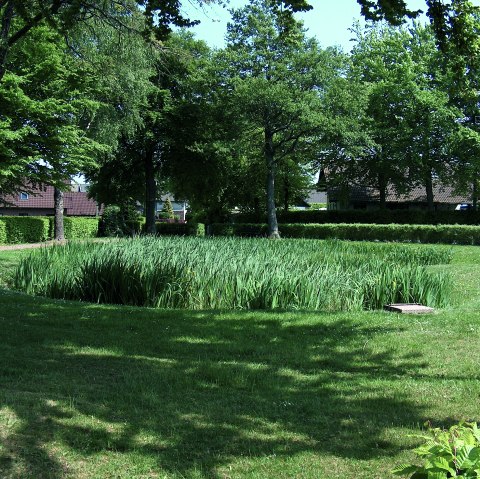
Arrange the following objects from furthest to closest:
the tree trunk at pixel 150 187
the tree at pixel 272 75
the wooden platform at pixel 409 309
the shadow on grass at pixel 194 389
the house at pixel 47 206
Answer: the house at pixel 47 206 → the tree trunk at pixel 150 187 → the tree at pixel 272 75 → the wooden platform at pixel 409 309 → the shadow on grass at pixel 194 389

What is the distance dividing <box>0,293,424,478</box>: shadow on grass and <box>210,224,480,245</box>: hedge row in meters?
19.8

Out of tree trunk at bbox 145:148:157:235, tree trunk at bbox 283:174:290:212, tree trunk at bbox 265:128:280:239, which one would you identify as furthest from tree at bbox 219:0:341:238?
tree trunk at bbox 283:174:290:212

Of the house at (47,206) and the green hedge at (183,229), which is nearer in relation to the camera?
the green hedge at (183,229)

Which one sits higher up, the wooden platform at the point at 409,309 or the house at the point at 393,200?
the house at the point at 393,200

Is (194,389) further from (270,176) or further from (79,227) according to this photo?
(79,227)

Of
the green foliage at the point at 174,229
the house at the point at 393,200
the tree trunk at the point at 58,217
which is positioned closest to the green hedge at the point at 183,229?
the green foliage at the point at 174,229

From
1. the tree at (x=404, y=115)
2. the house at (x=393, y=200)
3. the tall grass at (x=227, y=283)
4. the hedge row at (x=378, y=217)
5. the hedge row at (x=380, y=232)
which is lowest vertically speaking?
the tall grass at (x=227, y=283)

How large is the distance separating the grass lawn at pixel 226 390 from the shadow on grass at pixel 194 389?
14 millimetres

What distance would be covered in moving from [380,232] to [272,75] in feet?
31.0

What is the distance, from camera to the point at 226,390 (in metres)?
4.75

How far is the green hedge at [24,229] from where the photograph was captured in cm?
2922

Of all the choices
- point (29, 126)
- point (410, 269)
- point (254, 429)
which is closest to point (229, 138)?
point (29, 126)

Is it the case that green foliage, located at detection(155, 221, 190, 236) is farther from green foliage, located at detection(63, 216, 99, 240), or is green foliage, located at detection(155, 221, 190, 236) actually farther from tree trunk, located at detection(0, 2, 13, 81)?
tree trunk, located at detection(0, 2, 13, 81)

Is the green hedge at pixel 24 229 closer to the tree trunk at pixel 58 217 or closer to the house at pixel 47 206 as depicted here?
the tree trunk at pixel 58 217
